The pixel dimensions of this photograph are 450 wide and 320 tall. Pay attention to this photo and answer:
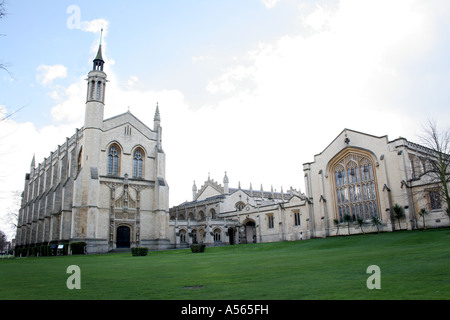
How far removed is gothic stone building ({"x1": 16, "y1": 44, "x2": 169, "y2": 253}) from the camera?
43281mm

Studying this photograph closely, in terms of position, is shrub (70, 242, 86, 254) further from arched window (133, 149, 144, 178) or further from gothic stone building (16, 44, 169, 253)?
arched window (133, 149, 144, 178)

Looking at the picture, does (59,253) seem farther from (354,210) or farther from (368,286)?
(368,286)

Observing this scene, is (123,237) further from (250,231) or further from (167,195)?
(250,231)

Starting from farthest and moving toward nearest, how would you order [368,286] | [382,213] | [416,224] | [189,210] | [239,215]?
[189,210], [239,215], [382,213], [416,224], [368,286]

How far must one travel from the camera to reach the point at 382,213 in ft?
124

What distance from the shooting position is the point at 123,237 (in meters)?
46.3

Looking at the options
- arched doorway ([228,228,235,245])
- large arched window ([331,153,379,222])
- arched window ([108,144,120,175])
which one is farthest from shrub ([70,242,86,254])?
large arched window ([331,153,379,222])

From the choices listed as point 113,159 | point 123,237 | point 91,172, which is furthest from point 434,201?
point 91,172

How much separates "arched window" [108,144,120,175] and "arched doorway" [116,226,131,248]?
7775 mm

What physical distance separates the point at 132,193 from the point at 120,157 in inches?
210

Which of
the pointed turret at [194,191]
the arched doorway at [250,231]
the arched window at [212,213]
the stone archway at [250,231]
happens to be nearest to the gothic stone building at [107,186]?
the stone archway at [250,231]

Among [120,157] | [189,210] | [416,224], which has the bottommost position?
[416,224]
